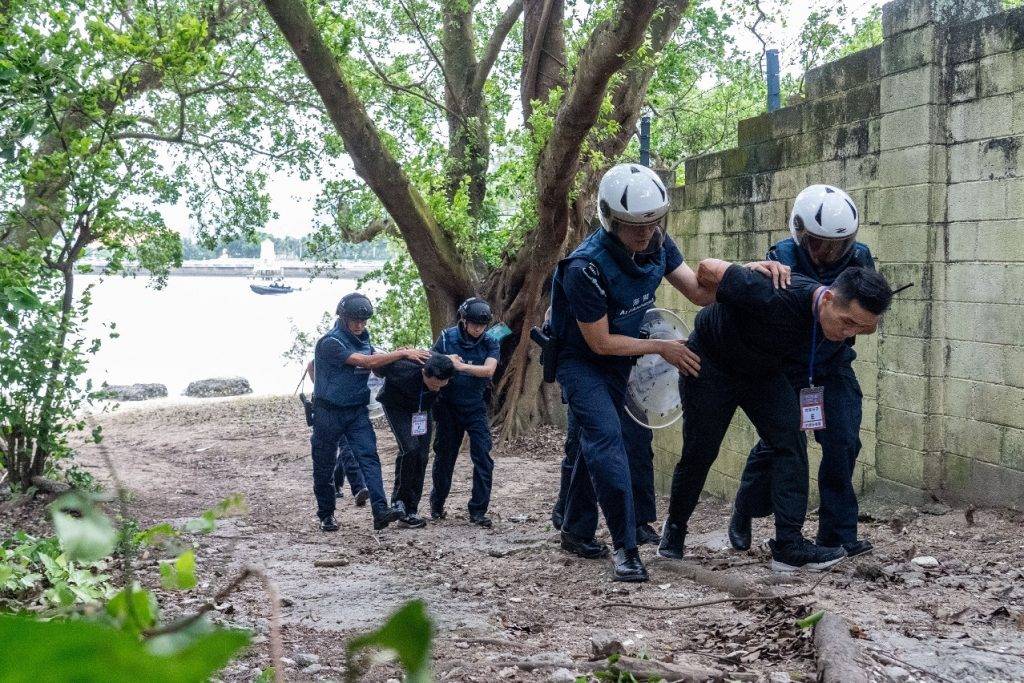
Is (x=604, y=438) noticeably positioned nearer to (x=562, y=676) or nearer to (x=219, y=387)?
(x=562, y=676)

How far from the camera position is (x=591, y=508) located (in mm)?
6414

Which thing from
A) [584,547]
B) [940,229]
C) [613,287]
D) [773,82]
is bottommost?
[584,547]

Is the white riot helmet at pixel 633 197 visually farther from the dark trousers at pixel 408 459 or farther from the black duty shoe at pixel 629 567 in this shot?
the dark trousers at pixel 408 459

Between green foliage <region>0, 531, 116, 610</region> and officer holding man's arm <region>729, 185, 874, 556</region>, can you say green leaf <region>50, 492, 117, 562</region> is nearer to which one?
green foliage <region>0, 531, 116, 610</region>

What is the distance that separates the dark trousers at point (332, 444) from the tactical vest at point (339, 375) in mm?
82

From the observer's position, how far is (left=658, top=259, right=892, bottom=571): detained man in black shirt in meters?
5.23

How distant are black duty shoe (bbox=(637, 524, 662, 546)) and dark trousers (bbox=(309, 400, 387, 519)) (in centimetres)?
226

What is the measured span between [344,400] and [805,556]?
13.3ft

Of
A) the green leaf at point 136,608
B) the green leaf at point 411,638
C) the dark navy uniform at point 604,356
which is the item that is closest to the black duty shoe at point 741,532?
the dark navy uniform at point 604,356

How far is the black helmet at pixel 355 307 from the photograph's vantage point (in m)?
8.51

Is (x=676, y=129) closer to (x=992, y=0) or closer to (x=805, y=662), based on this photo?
(x=992, y=0)

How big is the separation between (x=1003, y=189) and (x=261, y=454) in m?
10.3

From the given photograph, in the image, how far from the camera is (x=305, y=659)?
4406mm

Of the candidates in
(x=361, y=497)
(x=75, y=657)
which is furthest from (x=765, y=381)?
(x=75, y=657)
